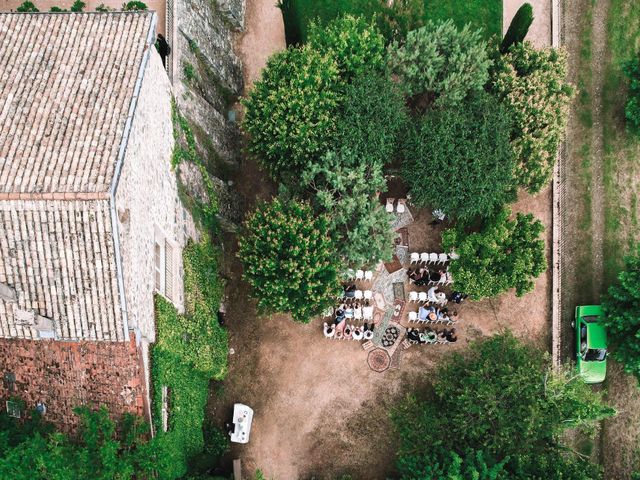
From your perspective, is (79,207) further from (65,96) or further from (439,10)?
(439,10)

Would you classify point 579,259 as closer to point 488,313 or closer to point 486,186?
point 488,313

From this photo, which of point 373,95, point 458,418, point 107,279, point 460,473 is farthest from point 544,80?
point 107,279

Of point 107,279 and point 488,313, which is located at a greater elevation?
point 107,279

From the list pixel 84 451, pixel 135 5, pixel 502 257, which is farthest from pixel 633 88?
pixel 84 451

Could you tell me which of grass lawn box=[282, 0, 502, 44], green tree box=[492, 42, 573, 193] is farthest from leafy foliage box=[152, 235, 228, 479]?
green tree box=[492, 42, 573, 193]

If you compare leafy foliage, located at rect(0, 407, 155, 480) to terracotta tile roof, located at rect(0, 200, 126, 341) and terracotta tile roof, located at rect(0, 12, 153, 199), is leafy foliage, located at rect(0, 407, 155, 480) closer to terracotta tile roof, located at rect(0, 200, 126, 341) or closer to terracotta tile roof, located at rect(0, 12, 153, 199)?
terracotta tile roof, located at rect(0, 200, 126, 341)
